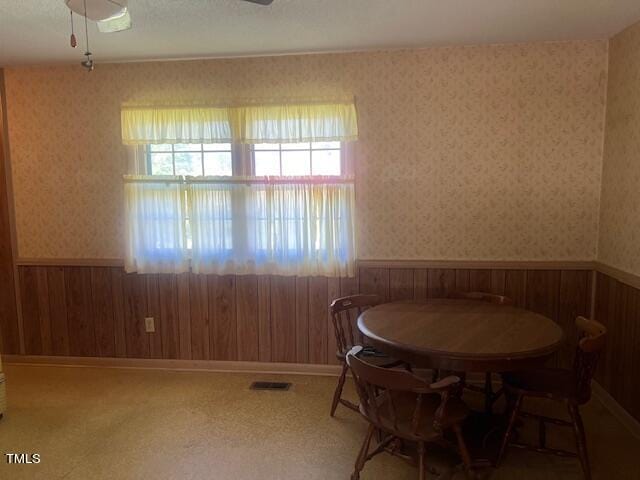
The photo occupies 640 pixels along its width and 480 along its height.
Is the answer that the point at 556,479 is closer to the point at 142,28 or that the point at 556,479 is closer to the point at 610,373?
the point at 610,373

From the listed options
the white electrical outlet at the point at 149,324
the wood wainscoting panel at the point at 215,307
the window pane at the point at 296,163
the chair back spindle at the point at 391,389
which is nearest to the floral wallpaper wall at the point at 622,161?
the wood wainscoting panel at the point at 215,307

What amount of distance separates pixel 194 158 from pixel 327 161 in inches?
40.0

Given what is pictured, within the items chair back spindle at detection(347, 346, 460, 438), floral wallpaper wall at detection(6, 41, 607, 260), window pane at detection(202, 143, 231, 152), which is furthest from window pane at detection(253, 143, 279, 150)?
chair back spindle at detection(347, 346, 460, 438)

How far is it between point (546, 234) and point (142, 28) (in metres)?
2.95

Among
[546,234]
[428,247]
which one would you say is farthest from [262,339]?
[546,234]

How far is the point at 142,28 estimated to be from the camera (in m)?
2.69

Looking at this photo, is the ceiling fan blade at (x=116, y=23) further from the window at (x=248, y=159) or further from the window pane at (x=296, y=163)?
the window pane at (x=296, y=163)

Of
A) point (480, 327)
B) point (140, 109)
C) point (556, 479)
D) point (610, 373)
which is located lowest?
point (556, 479)

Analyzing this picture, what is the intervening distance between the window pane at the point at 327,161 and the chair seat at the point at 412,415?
1.68 meters

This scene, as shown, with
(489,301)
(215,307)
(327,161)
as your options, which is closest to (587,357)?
(489,301)

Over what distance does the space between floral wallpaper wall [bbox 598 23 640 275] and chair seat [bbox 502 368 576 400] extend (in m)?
0.84

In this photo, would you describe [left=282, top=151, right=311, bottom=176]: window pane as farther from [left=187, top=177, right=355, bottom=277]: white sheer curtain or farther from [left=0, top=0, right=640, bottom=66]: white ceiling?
[left=0, top=0, right=640, bottom=66]: white ceiling

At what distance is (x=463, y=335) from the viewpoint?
7.23 feet

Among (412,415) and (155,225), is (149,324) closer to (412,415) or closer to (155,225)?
(155,225)
